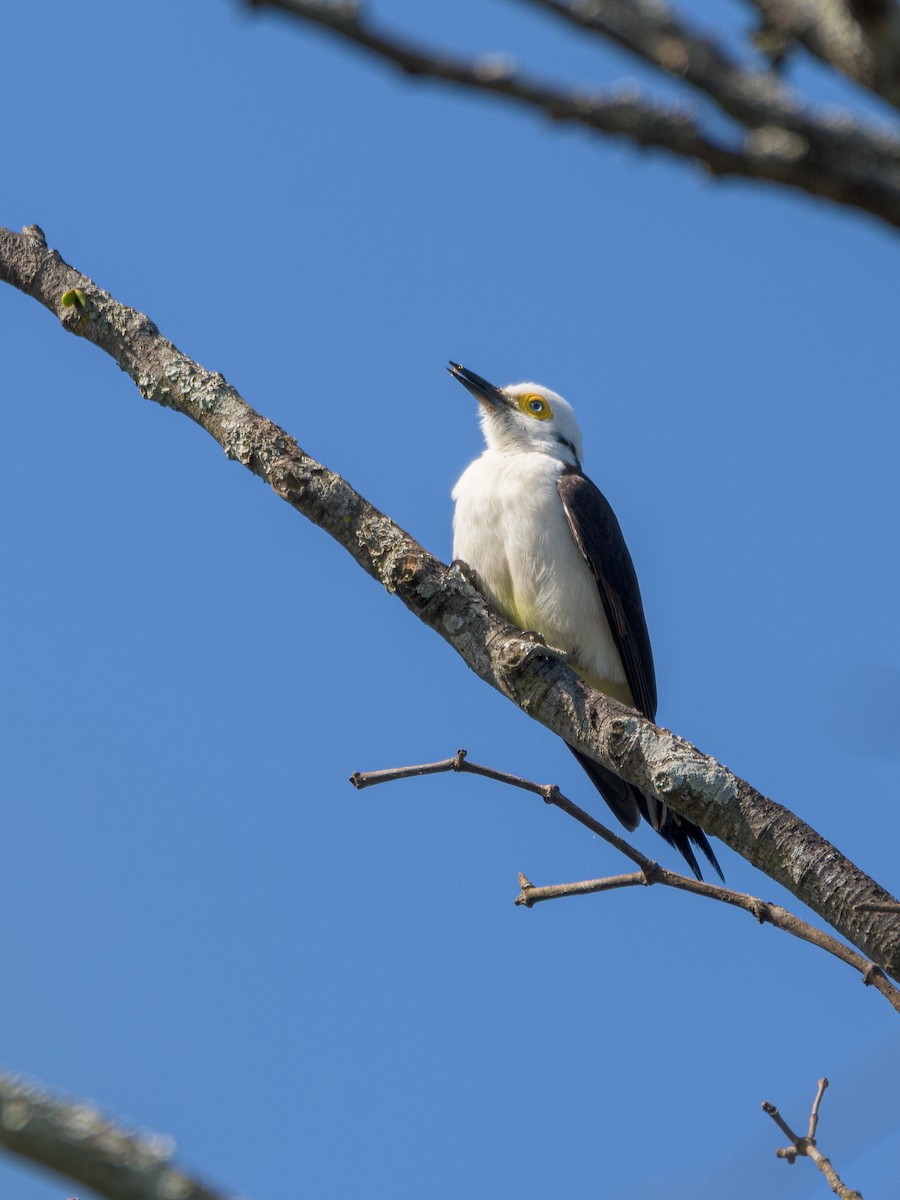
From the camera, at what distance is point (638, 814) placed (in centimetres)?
740

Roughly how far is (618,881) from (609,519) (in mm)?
4212

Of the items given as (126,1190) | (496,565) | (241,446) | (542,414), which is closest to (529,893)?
(241,446)

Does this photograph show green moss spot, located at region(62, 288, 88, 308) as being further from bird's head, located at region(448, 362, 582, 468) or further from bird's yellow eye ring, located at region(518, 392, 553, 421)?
bird's yellow eye ring, located at region(518, 392, 553, 421)

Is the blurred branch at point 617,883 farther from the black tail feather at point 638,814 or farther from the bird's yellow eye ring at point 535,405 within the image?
the bird's yellow eye ring at point 535,405

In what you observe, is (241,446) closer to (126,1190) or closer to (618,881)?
(618,881)

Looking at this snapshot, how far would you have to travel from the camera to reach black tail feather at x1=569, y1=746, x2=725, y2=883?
6.48m

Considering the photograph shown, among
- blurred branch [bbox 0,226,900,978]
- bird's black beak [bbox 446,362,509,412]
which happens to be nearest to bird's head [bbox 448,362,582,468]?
bird's black beak [bbox 446,362,509,412]

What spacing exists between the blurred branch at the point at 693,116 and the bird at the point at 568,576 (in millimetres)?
5677

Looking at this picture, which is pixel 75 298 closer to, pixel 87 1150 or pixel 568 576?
pixel 568 576

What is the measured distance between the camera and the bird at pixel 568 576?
7.48 metres

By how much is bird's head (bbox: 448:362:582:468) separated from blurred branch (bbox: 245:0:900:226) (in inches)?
287

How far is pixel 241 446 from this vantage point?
5.14 m

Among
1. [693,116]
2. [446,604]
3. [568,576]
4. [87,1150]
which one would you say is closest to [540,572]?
[568,576]

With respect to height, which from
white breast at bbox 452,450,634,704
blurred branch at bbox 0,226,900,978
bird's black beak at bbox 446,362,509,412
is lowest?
blurred branch at bbox 0,226,900,978
